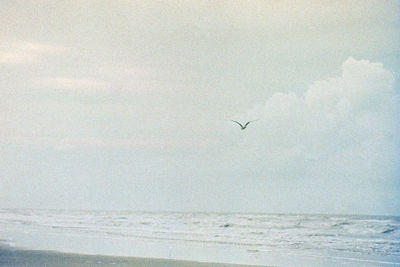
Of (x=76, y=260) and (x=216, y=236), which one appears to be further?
(x=216, y=236)

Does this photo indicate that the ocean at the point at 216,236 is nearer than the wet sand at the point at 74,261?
No

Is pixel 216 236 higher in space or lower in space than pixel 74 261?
higher

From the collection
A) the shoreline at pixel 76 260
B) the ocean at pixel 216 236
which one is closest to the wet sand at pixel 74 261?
the shoreline at pixel 76 260

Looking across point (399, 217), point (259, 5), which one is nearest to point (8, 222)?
point (259, 5)

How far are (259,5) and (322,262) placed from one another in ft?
8.89

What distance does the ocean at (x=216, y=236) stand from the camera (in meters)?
5.71

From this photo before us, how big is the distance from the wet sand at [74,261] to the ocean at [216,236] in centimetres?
19

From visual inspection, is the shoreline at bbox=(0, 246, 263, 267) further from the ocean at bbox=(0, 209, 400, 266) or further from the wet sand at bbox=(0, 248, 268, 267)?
the ocean at bbox=(0, 209, 400, 266)

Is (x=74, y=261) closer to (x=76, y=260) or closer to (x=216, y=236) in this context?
(x=76, y=260)

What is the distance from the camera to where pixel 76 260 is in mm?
5387

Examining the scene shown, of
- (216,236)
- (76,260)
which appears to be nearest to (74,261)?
(76,260)

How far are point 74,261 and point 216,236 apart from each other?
7.60 feet

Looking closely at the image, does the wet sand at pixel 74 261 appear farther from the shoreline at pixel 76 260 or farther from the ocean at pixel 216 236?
the ocean at pixel 216 236

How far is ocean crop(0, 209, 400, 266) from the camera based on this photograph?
571cm
